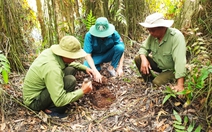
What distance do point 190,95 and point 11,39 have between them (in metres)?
2.61

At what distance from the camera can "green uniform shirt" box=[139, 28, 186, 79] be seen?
8.35 ft

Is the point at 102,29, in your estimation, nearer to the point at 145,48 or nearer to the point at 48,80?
the point at 145,48

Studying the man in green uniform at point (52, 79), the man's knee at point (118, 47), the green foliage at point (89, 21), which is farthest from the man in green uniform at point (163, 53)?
the green foliage at point (89, 21)

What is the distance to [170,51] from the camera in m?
2.81

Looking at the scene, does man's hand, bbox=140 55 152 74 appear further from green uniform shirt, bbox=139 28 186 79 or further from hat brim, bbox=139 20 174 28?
hat brim, bbox=139 20 174 28

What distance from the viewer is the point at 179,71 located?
2.52 m

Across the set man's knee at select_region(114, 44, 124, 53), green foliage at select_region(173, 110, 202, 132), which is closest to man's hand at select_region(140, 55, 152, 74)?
man's knee at select_region(114, 44, 124, 53)

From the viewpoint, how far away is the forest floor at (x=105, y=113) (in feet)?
8.04

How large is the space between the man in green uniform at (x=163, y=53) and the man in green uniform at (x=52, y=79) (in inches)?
36.3

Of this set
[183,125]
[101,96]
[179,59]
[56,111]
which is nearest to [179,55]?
[179,59]

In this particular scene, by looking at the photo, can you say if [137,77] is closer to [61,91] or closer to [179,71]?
[179,71]

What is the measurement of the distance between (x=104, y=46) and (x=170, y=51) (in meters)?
1.22

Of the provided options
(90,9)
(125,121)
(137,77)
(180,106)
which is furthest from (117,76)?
(90,9)

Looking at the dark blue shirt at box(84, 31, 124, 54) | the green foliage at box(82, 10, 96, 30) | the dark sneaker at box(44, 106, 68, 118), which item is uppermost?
the green foliage at box(82, 10, 96, 30)
